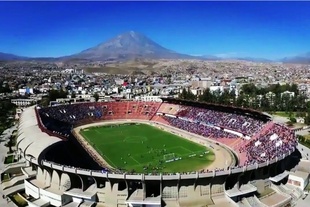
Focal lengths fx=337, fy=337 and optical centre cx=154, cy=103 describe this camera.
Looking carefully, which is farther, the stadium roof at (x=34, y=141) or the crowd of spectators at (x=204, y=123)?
the crowd of spectators at (x=204, y=123)

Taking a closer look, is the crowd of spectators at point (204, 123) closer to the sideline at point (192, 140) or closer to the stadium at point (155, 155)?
the stadium at point (155, 155)

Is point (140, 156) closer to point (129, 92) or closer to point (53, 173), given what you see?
point (53, 173)

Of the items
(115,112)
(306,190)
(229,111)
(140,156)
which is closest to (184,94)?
(115,112)

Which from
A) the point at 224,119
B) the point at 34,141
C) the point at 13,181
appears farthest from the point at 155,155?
the point at 13,181

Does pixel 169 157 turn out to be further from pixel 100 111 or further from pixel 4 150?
pixel 100 111

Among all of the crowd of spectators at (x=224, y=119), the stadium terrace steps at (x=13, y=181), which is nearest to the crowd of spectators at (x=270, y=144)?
the crowd of spectators at (x=224, y=119)
